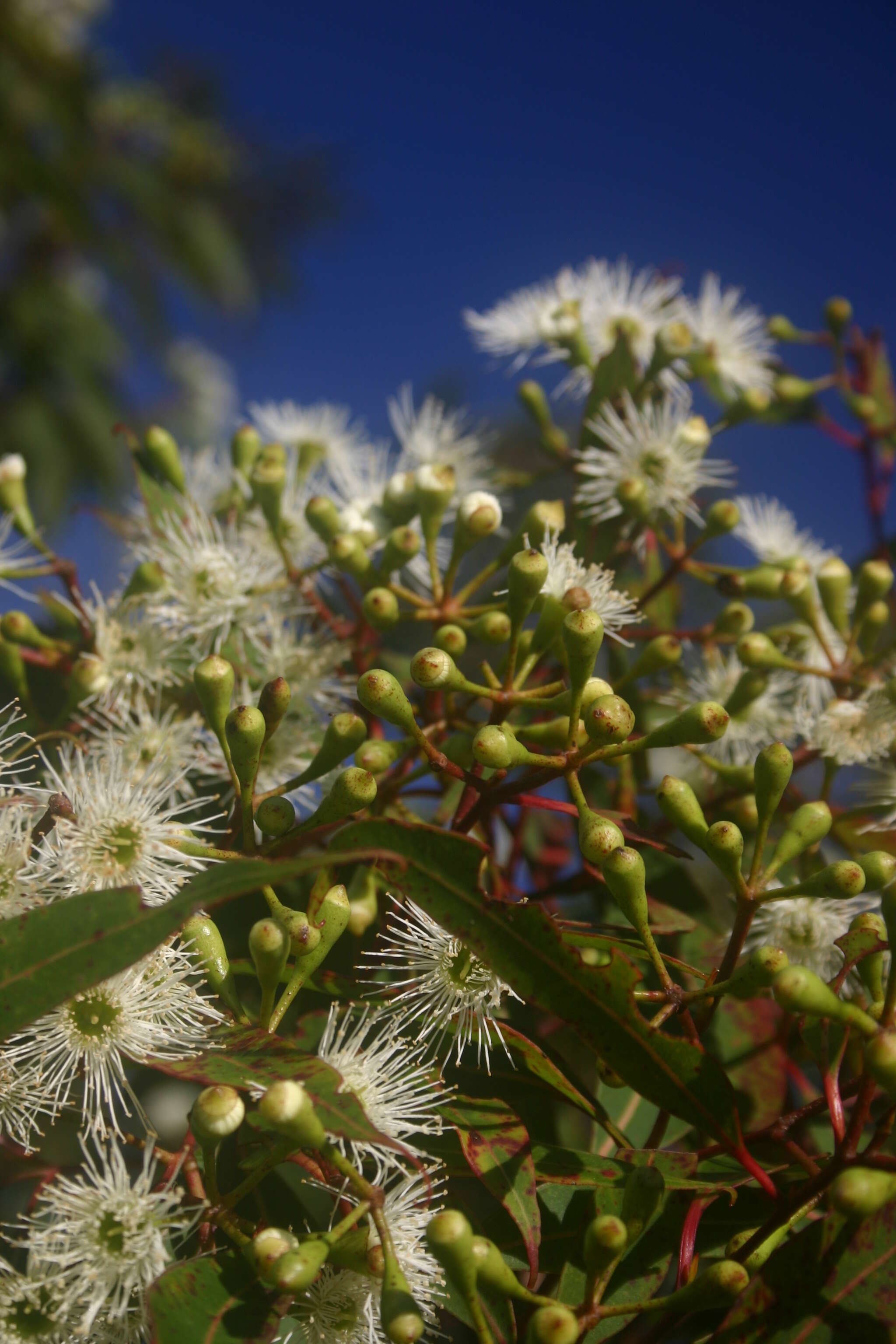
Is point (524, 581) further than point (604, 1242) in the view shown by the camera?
Yes

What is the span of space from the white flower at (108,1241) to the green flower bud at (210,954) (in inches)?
3.9

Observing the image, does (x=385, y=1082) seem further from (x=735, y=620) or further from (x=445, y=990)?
(x=735, y=620)

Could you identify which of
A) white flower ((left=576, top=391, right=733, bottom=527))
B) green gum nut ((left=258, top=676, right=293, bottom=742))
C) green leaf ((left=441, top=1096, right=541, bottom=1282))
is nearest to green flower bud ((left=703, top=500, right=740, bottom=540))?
white flower ((left=576, top=391, right=733, bottom=527))

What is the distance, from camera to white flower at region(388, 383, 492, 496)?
1.24 m

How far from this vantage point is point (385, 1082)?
673 mm

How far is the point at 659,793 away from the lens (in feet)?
2.35

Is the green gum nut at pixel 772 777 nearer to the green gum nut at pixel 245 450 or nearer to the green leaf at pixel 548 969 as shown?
the green leaf at pixel 548 969

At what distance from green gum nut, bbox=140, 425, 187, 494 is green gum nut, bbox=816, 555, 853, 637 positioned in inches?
25.9

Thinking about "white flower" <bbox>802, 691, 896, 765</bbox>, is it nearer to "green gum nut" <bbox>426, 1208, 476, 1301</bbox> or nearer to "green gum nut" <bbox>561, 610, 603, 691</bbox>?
"green gum nut" <bbox>561, 610, 603, 691</bbox>

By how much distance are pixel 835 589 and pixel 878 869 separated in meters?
0.39

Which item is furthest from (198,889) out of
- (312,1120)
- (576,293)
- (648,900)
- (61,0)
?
(61,0)

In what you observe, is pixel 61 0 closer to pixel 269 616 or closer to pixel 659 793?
pixel 269 616

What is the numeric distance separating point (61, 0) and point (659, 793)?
5.44 meters

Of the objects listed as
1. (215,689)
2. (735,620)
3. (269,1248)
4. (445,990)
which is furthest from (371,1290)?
(735,620)
